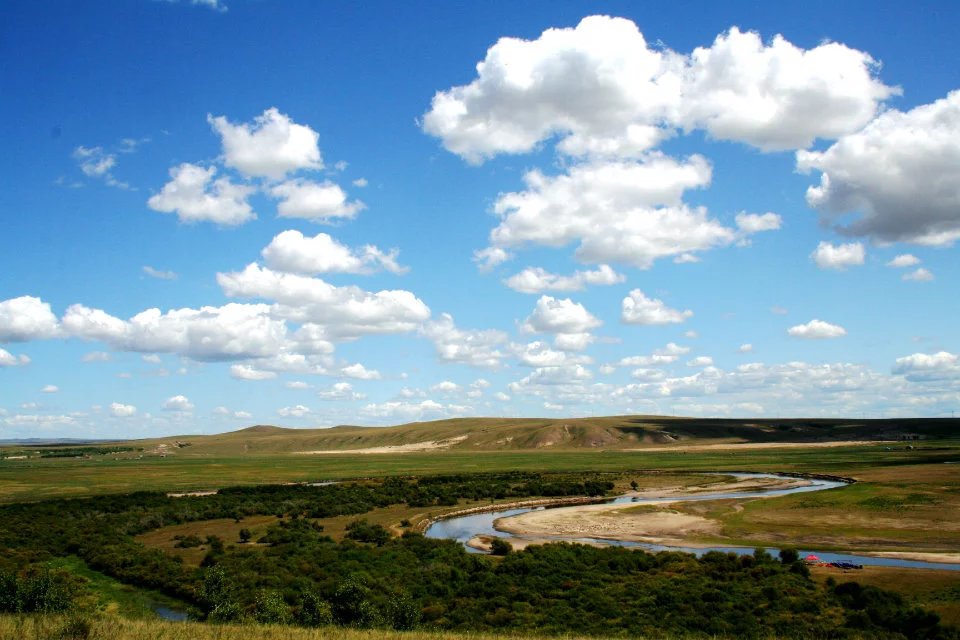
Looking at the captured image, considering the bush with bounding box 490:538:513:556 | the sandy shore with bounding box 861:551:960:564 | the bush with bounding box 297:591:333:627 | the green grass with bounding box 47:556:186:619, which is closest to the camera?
the bush with bounding box 297:591:333:627

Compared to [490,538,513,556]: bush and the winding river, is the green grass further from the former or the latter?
the winding river

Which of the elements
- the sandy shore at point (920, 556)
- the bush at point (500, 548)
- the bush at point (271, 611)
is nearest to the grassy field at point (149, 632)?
the bush at point (271, 611)

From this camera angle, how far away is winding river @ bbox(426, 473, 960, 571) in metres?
43.3

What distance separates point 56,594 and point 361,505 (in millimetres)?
45807

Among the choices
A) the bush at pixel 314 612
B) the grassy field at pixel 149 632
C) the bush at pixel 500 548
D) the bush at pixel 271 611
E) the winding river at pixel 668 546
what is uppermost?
the grassy field at pixel 149 632

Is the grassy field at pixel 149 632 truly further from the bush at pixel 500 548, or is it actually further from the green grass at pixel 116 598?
the bush at pixel 500 548

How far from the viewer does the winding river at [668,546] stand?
43.3 meters

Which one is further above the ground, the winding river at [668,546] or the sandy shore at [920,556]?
the sandy shore at [920,556]

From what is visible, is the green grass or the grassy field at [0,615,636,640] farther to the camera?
the green grass

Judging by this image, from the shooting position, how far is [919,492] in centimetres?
7381

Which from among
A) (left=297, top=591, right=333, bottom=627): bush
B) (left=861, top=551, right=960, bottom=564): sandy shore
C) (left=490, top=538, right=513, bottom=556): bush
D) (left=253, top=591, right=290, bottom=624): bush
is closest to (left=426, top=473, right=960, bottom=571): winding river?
(left=861, top=551, right=960, bottom=564): sandy shore

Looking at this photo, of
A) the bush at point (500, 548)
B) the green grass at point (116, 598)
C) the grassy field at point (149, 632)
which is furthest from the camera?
the bush at point (500, 548)

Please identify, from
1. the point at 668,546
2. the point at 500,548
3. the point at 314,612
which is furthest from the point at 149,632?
the point at 668,546

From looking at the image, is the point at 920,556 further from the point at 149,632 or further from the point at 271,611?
the point at 149,632
